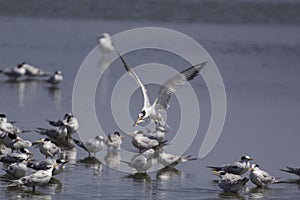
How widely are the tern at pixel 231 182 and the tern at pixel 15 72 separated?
10.0 m

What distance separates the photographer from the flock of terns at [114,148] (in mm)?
12703

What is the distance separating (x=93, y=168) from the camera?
543 inches

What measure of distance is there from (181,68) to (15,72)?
4280mm

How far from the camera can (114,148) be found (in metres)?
15.2

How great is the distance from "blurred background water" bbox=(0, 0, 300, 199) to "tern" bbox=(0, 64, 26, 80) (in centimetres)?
36

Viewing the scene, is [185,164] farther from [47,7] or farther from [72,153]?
[47,7]

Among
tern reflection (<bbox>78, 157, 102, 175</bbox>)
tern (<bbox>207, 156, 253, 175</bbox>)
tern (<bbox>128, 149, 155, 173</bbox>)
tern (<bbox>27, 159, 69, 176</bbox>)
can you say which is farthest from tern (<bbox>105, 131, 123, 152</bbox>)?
tern (<bbox>207, 156, 253, 175</bbox>)

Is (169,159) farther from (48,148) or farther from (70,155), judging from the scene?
(48,148)

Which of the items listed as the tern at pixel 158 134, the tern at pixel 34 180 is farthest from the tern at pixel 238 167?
the tern at pixel 34 180

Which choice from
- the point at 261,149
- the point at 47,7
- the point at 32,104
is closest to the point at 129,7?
the point at 47,7

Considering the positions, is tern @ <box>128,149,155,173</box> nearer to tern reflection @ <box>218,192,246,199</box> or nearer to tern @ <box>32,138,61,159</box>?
tern @ <box>32,138,61,159</box>

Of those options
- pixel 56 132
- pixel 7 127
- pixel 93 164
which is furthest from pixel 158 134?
pixel 7 127

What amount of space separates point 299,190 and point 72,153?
3882 mm

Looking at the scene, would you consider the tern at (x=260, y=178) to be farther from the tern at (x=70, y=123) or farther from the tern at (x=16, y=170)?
the tern at (x=70, y=123)
